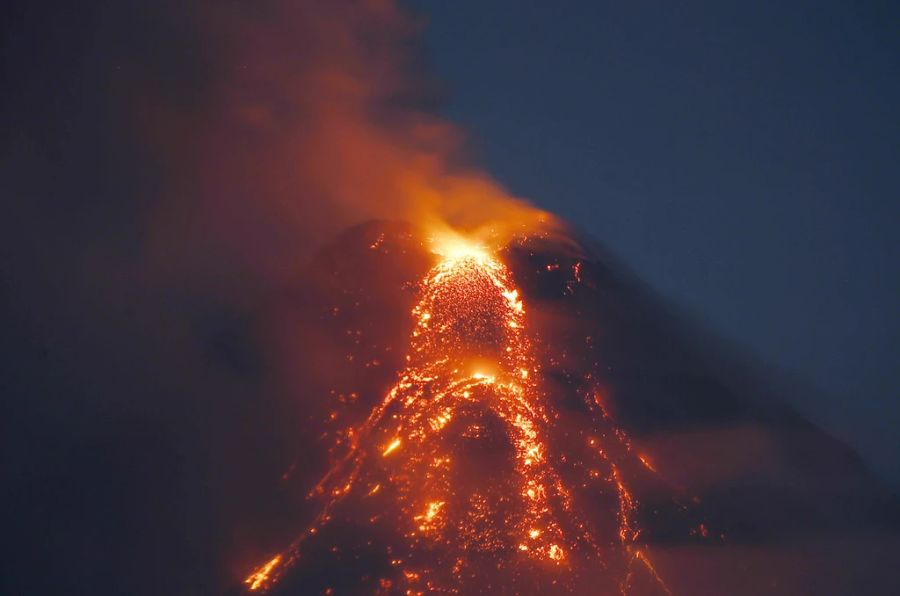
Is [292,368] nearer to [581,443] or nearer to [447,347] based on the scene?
[447,347]

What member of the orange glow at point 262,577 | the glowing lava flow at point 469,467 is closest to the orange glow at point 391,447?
the glowing lava flow at point 469,467

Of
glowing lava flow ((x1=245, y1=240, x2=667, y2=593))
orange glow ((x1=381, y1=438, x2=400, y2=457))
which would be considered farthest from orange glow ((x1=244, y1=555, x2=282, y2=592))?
orange glow ((x1=381, y1=438, x2=400, y2=457))

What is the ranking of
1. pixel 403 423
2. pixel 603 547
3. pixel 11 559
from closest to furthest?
pixel 11 559 < pixel 603 547 < pixel 403 423

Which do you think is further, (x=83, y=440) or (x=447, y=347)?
(x=447, y=347)

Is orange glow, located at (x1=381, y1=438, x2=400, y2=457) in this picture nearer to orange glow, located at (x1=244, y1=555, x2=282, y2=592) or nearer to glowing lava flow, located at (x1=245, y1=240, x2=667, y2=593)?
glowing lava flow, located at (x1=245, y1=240, x2=667, y2=593)

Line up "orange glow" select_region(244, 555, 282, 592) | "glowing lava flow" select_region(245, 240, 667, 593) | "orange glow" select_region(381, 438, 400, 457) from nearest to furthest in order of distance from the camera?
"orange glow" select_region(244, 555, 282, 592), "glowing lava flow" select_region(245, 240, 667, 593), "orange glow" select_region(381, 438, 400, 457)

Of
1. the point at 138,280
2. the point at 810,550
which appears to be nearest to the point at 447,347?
the point at 138,280

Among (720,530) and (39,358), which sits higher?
(720,530)
